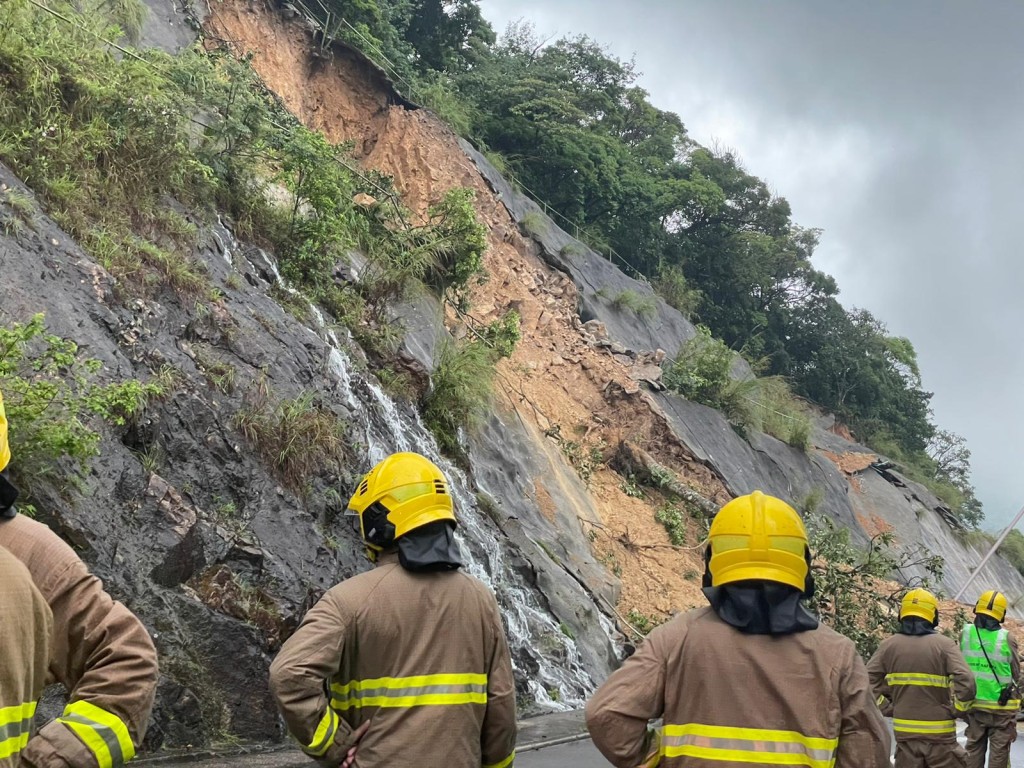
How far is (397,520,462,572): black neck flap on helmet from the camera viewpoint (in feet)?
12.0

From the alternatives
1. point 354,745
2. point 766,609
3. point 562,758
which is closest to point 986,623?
point 562,758

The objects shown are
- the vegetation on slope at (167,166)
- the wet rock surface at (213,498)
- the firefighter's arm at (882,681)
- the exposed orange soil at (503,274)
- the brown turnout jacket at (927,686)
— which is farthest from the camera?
the exposed orange soil at (503,274)

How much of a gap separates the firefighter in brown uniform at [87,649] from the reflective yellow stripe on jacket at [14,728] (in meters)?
0.06

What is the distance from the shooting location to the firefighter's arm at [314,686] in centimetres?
336

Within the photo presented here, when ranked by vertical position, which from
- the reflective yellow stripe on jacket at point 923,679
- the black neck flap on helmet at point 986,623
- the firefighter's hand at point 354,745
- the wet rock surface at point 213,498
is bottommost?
the wet rock surface at point 213,498

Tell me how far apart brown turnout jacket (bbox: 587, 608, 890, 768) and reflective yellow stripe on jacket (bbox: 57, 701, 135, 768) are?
1.40 m

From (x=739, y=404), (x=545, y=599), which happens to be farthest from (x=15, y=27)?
(x=739, y=404)

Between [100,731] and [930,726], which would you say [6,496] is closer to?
[100,731]

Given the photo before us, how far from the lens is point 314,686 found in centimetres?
338

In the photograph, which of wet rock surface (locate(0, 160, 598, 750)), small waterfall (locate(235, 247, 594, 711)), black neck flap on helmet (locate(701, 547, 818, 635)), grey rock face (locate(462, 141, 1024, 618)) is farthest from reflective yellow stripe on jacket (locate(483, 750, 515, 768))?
grey rock face (locate(462, 141, 1024, 618))

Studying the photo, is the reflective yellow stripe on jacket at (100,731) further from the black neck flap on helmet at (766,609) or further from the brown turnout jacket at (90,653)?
the black neck flap on helmet at (766,609)

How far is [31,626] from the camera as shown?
93.0 inches

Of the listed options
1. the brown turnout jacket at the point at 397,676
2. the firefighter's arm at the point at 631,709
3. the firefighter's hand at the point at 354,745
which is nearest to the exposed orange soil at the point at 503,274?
the brown turnout jacket at the point at 397,676

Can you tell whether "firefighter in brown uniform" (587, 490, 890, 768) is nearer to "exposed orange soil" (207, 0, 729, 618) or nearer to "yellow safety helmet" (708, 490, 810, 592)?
"yellow safety helmet" (708, 490, 810, 592)
